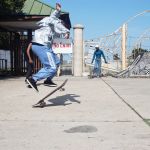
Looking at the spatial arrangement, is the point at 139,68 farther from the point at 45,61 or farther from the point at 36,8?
the point at 45,61

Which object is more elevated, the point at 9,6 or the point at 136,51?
the point at 9,6

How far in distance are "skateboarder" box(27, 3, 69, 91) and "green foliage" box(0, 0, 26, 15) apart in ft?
35.7

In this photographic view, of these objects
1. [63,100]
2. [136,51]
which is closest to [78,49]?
[136,51]

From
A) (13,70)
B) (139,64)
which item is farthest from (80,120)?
(13,70)

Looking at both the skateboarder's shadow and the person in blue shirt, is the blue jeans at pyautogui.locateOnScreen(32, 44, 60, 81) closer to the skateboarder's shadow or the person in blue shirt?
the skateboarder's shadow

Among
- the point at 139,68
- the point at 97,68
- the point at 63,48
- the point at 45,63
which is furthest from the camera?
the point at 63,48

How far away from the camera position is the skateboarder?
9.44 metres

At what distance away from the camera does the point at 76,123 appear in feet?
24.2

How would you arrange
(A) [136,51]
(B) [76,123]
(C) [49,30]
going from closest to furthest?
(B) [76,123]
(C) [49,30]
(A) [136,51]

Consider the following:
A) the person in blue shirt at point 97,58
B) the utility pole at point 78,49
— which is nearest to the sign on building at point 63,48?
the utility pole at point 78,49

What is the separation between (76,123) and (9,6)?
14.8m

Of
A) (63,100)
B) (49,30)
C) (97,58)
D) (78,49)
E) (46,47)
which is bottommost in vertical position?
(63,100)

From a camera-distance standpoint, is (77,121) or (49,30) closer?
(77,121)

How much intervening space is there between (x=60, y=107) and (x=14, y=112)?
44.6 inches
